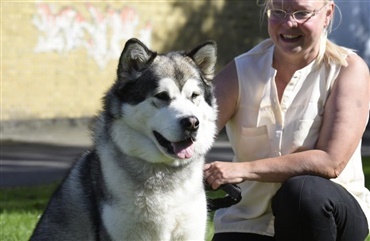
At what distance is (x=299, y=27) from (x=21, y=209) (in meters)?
4.51

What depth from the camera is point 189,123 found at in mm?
4414

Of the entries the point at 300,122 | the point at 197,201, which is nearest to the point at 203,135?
the point at 197,201

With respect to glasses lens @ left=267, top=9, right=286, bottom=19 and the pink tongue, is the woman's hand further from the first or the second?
glasses lens @ left=267, top=9, right=286, bottom=19

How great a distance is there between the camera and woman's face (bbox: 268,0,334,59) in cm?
479

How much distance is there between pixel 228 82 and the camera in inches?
205

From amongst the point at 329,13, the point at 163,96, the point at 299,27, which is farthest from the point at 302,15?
the point at 163,96

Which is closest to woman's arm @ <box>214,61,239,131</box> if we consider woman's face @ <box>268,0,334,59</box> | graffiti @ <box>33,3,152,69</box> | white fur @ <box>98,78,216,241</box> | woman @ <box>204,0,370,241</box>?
woman @ <box>204,0,370,241</box>

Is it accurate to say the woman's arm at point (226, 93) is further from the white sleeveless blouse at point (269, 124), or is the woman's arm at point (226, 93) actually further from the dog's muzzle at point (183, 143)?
the dog's muzzle at point (183, 143)

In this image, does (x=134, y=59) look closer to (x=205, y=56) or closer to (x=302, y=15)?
(x=205, y=56)

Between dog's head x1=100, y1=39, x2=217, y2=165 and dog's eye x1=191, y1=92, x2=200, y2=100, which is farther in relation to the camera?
dog's eye x1=191, y1=92, x2=200, y2=100

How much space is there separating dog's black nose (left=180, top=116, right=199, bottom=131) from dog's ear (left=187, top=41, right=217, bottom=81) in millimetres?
396

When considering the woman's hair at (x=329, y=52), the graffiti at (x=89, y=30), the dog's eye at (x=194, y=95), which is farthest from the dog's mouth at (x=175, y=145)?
the graffiti at (x=89, y=30)

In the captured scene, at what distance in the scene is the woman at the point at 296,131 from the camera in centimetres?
478

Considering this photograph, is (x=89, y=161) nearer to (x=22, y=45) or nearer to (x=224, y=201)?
(x=224, y=201)
